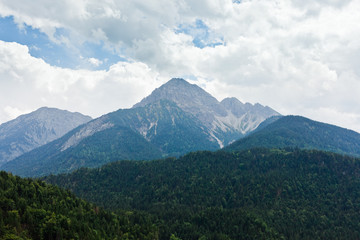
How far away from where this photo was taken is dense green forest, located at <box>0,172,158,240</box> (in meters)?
112

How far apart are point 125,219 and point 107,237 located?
38.9 meters

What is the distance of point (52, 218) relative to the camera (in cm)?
12375

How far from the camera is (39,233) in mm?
111438

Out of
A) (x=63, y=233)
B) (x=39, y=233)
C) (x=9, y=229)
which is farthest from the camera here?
(x=63, y=233)

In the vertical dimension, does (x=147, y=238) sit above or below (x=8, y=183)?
below

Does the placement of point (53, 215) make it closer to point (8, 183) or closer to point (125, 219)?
point (8, 183)

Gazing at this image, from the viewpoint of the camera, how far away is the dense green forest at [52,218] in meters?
112

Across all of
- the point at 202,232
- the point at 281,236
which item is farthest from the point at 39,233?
the point at 281,236

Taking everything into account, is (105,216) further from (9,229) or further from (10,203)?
(9,229)

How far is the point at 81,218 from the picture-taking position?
15075cm

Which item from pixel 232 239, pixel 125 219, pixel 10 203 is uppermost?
pixel 10 203

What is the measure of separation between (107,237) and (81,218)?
2095 cm

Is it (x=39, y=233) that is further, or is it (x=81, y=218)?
(x=81, y=218)

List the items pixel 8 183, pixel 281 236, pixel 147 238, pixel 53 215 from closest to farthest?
pixel 53 215 → pixel 8 183 → pixel 147 238 → pixel 281 236
